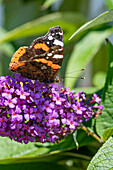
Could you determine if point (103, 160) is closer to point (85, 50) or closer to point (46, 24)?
point (85, 50)

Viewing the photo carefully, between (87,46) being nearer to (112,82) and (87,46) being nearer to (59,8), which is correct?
(59,8)

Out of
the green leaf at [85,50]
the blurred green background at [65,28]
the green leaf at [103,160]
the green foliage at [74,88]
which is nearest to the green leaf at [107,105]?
the green foliage at [74,88]

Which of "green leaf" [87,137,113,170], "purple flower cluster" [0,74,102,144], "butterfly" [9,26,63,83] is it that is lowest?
"green leaf" [87,137,113,170]

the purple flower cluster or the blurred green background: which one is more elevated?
the blurred green background

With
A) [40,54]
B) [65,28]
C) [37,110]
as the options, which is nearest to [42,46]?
[40,54]

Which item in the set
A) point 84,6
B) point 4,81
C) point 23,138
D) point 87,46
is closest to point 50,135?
point 23,138

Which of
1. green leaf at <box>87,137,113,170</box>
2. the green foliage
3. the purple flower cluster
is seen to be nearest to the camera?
green leaf at <box>87,137,113,170</box>

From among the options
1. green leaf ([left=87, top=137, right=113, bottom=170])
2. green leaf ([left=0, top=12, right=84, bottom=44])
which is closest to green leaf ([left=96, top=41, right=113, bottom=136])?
green leaf ([left=87, top=137, right=113, bottom=170])

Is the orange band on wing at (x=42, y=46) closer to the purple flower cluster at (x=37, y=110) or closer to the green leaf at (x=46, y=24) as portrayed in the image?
the purple flower cluster at (x=37, y=110)

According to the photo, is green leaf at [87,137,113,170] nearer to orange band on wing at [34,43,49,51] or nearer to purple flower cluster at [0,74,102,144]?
purple flower cluster at [0,74,102,144]
